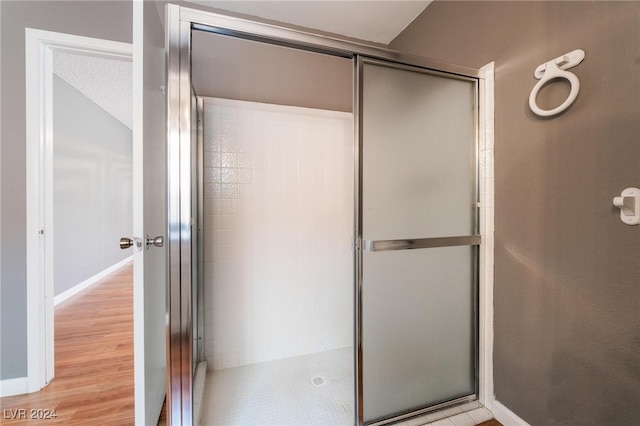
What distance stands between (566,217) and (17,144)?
290 centimetres

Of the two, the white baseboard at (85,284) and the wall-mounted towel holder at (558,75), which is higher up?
the wall-mounted towel holder at (558,75)

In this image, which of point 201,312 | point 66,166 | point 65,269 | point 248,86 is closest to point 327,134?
point 248,86

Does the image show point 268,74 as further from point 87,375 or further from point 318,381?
point 87,375

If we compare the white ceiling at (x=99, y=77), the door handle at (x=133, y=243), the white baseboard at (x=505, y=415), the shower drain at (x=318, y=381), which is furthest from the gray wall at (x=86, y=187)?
the white baseboard at (x=505, y=415)

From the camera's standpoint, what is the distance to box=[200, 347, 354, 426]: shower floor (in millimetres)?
1427

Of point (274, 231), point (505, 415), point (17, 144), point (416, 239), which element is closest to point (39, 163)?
point (17, 144)

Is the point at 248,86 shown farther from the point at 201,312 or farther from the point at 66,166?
the point at 66,166

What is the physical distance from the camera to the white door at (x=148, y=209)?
104 cm

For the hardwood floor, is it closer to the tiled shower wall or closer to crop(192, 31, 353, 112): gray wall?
the tiled shower wall

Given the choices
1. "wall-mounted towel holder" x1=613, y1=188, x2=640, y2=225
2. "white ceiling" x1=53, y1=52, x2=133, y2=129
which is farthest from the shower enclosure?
"white ceiling" x1=53, y1=52, x2=133, y2=129

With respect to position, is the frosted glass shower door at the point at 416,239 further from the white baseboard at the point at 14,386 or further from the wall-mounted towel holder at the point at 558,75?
the white baseboard at the point at 14,386

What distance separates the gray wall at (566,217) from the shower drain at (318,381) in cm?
101

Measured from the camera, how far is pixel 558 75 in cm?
106

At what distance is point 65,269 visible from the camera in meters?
3.11
